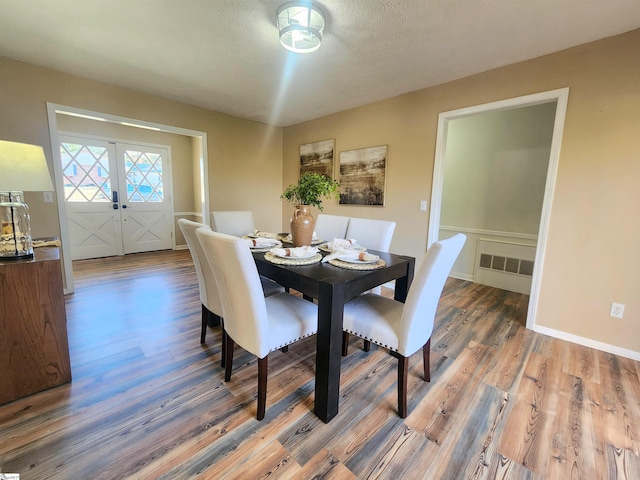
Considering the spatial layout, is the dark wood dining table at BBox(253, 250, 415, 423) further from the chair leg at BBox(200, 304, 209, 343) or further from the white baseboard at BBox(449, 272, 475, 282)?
the white baseboard at BBox(449, 272, 475, 282)

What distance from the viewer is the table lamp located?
1.42 meters

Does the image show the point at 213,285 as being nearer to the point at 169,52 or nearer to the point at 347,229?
the point at 347,229

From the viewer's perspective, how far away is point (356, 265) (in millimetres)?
1595

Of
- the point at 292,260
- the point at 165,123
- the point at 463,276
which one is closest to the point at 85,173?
the point at 165,123

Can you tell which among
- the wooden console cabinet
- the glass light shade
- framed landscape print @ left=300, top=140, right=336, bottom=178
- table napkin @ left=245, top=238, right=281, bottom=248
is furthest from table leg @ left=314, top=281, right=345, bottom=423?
framed landscape print @ left=300, top=140, right=336, bottom=178

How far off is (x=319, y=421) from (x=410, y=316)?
73 cm

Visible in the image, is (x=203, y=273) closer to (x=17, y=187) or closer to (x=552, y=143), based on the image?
(x=17, y=187)

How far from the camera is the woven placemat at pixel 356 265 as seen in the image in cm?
→ 156

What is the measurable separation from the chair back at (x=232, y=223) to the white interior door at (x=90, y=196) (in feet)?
10.8

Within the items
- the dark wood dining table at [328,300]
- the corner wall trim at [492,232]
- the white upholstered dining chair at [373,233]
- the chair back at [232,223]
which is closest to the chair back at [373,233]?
the white upholstered dining chair at [373,233]

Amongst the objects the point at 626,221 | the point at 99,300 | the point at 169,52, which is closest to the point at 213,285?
the point at 99,300

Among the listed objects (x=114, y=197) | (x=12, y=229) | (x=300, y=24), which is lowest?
(x=12, y=229)

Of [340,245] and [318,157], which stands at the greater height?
[318,157]

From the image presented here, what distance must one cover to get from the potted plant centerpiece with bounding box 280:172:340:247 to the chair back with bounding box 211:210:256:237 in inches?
39.1
